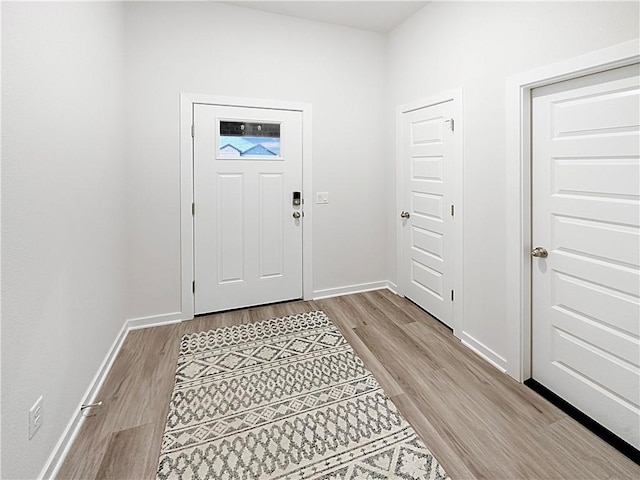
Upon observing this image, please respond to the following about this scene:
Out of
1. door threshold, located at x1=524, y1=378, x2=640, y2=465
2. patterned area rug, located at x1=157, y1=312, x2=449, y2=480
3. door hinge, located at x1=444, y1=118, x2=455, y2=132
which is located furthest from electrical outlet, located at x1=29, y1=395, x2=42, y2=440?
door hinge, located at x1=444, y1=118, x2=455, y2=132

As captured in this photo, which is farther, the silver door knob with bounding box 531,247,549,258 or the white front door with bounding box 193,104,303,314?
the white front door with bounding box 193,104,303,314

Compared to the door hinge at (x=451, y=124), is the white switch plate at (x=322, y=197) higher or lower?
lower

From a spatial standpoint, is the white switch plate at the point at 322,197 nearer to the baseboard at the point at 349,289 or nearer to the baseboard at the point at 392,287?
the baseboard at the point at 349,289

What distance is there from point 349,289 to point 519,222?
197 cm

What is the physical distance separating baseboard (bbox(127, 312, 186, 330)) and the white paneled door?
2845mm

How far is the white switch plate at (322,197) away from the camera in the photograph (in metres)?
3.44

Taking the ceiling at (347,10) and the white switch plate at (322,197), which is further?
the white switch plate at (322,197)

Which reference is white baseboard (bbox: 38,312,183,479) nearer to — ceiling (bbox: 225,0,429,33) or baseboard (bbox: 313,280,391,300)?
baseboard (bbox: 313,280,391,300)

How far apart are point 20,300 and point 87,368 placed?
87 centimetres

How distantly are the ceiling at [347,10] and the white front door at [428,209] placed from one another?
0.90 m

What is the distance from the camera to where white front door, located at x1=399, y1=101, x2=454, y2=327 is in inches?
111

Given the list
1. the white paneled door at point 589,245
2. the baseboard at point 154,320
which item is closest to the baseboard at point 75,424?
the baseboard at point 154,320

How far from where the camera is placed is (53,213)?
151 centimetres

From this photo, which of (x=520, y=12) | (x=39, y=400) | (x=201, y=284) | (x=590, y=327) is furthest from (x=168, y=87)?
(x=590, y=327)
